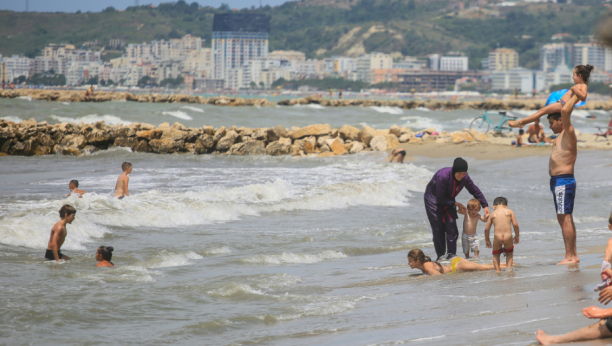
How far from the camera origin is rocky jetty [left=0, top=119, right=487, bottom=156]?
22422mm

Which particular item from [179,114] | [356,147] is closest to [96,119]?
[179,114]

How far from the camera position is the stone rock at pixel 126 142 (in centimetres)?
2281

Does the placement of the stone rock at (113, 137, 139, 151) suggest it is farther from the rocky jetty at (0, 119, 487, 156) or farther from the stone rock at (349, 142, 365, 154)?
the stone rock at (349, 142, 365, 154)

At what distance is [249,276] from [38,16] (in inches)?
6612

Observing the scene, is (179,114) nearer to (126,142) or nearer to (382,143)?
(126,142)

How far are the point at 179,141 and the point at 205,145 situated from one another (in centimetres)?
90

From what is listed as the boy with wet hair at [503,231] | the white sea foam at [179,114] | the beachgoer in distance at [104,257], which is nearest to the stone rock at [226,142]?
the beachgoer in distance at [104,257]

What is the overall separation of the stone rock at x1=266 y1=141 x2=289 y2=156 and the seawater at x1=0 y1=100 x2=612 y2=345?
5.78m

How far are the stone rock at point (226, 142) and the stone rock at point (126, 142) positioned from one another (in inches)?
112

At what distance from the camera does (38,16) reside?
158 meters

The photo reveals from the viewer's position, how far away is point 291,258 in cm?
802

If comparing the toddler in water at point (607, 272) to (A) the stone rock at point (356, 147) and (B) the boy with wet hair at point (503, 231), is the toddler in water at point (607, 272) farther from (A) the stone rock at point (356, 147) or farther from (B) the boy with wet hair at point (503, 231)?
(A) the stone rock at point (356, 147)

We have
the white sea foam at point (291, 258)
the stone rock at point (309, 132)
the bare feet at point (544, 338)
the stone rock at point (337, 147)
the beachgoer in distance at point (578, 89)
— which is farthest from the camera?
the stone rock at point (309, 132)

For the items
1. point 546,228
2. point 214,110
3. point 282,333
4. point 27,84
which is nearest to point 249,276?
point 282,333
